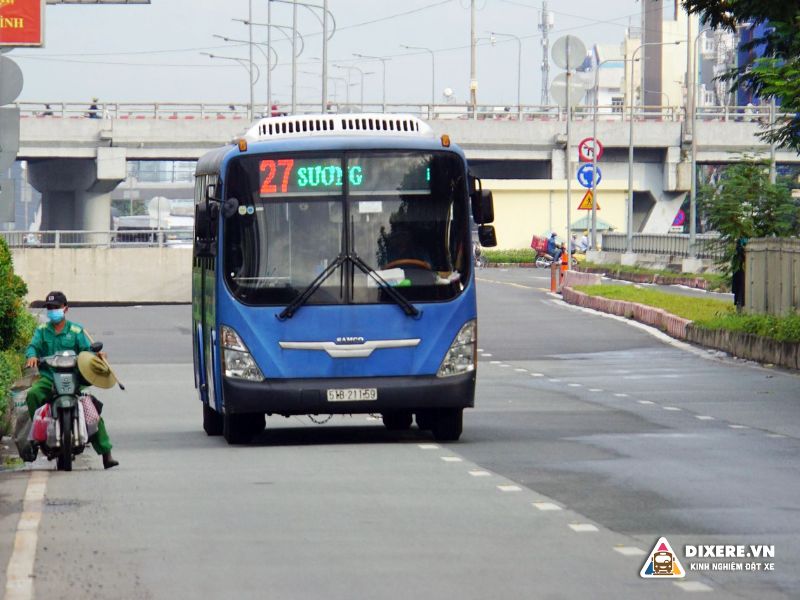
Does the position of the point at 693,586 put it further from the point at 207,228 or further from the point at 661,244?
the point at 661,244

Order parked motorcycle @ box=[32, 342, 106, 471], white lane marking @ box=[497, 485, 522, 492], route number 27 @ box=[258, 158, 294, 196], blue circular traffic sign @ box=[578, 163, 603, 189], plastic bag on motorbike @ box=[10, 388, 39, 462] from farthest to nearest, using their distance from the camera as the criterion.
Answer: blue circular traffic sign @ box=[578, 163, 603, 189]
route number 27 @ box=[258, 158, 294, 196]
plastic bag on motorbike @ box=[10, 388, 39, 462]
parked motorcycle @ box=[32, 342, 106, 471]
white lane marking @ box=[497, 485, 522, 492]

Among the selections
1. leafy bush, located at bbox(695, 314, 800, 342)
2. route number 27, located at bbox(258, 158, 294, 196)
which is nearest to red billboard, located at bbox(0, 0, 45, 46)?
route number 27, located at bbox(258, 158, 294, 196)

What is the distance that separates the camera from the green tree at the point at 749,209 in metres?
38.5

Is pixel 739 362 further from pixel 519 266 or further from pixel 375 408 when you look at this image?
pixel 519 266

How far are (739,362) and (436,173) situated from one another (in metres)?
14.2

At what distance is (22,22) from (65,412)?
1294 centimetres

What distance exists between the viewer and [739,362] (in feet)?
98.9

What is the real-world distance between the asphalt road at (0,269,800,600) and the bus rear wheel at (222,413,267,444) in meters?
0.19

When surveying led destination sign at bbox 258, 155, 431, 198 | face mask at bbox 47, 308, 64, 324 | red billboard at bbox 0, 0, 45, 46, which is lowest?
face mask at bbox 47, 308, 64, 324

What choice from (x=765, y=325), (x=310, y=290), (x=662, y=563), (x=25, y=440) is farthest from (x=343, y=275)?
(x=765, y=325)

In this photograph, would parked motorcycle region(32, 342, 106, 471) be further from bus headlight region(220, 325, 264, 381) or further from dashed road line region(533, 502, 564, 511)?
dashed road line region(533, 502, 564, 511)

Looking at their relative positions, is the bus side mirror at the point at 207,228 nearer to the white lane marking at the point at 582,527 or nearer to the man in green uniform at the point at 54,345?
the man in green uniform at the point at 54,345

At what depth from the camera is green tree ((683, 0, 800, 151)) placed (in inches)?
853

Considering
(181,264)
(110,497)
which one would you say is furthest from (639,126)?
(110,497)
